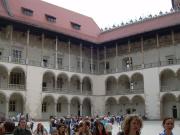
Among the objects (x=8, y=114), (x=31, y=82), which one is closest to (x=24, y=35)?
(x=31, y=82)

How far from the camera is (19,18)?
2986 centimetres

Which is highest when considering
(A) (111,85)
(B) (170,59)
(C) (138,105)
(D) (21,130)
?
(B) (170,59)

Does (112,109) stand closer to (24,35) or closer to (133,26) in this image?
(133,26)

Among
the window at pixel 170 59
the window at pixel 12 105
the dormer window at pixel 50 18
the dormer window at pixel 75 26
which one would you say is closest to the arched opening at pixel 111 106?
the window at pixel 170 59

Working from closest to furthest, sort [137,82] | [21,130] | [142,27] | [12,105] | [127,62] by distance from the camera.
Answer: [21,130]
[12,105]
[137,82]
[142,27]
[127,62]

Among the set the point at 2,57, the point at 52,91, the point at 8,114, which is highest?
the point at 2,57

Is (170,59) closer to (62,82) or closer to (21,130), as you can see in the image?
(62,82)

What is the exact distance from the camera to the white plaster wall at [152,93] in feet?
102

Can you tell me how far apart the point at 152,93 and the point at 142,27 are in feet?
26.2

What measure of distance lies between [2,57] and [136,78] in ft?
47.4

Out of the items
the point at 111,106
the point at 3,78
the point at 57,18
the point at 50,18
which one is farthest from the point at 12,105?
the point at 111,106

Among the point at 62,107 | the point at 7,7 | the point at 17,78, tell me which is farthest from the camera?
the point at 62,107

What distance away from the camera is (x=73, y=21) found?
125ft

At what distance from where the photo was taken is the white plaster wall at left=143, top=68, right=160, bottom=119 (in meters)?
31.2
